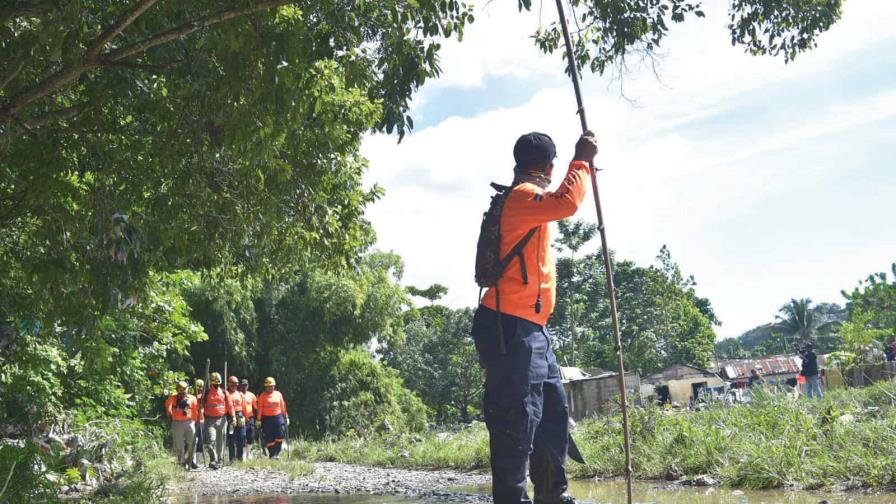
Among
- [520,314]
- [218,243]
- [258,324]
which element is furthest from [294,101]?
[258,324]

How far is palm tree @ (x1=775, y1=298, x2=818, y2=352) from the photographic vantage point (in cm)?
10094

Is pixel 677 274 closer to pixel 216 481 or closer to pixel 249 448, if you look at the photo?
pixel 249 448

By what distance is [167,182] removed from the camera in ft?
31.9

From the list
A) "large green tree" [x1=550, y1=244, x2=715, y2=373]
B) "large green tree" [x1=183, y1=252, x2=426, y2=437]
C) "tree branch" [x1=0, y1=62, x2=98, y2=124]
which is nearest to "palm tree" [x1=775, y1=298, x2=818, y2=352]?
"large green tree" [x1=550, y1=244, x2=715, y2=373]

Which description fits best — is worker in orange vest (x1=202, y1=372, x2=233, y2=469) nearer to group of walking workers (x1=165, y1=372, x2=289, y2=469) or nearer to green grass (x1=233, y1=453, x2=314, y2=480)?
group of walking workers (x1=165, y1=372, x2=289, y2=469)

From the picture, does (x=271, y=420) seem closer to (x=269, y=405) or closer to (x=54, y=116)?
(x=269, y=405)

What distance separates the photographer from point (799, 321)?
101375 mm

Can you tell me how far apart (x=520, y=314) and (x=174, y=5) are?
373cm

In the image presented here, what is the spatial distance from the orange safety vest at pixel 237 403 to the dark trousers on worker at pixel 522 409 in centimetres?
1624

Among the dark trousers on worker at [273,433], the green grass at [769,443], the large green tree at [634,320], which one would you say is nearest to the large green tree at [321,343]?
the dark trousers on worker at [273,433]

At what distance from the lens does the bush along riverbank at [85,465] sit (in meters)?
7.30

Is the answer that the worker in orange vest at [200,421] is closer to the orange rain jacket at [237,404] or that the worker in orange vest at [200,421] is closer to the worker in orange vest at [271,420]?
the orange rain jacket at [237,404]

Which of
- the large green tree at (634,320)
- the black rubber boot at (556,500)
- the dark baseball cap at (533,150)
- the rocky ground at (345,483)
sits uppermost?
the large green tree at (634,320)

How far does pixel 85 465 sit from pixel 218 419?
7676 millimetres
